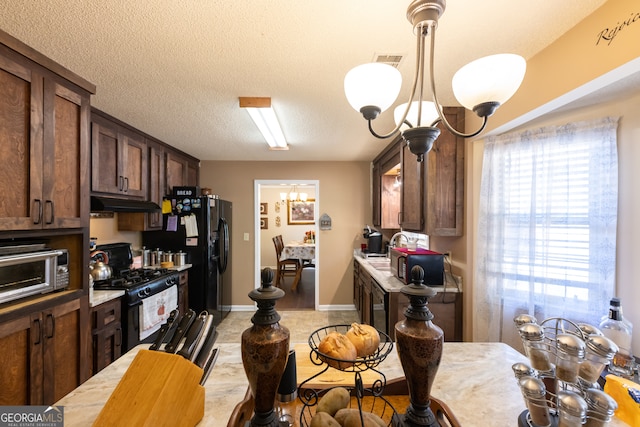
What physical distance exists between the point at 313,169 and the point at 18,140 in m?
3.28

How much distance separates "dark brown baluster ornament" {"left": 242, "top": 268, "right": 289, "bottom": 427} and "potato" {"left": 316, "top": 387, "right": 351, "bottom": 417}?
127mm

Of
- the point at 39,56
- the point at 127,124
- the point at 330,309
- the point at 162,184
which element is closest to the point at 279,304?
the point at 330,309

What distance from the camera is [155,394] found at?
2.22 ft

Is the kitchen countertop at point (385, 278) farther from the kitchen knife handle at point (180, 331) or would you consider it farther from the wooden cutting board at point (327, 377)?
the kitchen knife handle at point (180, 331)

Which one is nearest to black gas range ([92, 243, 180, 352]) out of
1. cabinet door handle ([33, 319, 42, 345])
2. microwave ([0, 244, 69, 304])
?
microwave ([0, 244, 69, 304])

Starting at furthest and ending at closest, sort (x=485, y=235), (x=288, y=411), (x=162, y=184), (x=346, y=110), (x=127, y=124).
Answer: (x=162, y=184) → (x=127, y=124) → (x=346, y=110) → (x=485, y=235) → (x=288, y=411)

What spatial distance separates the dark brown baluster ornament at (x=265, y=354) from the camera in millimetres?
649

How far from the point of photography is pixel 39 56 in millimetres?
1441

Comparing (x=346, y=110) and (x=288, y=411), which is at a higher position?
(x=346, y=110)

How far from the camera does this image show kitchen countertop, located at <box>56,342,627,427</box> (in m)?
0.81

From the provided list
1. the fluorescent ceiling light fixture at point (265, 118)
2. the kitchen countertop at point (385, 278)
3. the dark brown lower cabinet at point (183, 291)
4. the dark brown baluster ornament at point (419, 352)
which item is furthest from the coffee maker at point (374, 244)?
the dark brown baluster ornament at point (419, 352)

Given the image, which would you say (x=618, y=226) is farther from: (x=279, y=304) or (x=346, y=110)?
(x=279, y=304)

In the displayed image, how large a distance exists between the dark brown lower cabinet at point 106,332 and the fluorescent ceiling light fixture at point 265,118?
1.85m

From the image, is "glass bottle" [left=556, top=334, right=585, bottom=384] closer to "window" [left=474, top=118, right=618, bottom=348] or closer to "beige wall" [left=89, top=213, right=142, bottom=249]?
"window" [left=474, top=118, right=618, bottom=348]
